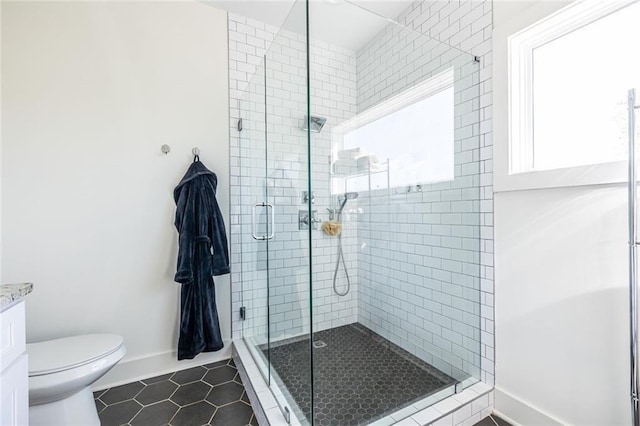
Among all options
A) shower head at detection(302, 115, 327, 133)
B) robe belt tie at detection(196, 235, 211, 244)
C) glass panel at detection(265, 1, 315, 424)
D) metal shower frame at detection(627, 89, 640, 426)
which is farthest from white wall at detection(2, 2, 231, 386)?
metal shower frame at detection(627, 89, 640, 426)

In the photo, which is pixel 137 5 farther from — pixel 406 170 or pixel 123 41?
pixel 406 170

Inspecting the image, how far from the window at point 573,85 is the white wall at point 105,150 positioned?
2.03 metres

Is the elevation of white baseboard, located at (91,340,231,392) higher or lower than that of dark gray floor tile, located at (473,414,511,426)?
higher

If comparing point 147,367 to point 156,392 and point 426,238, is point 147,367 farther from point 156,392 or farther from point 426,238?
point 426,238

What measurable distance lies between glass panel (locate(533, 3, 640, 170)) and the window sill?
0.36ft

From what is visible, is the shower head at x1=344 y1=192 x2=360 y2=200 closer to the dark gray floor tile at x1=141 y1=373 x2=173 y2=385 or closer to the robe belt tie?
the robe belt tie

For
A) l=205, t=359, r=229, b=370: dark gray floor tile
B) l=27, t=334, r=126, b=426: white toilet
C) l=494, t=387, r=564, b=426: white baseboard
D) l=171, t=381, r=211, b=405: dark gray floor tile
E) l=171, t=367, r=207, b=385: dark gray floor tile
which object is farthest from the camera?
l=205, t=359, r=229, b=370: dark gray floor tile

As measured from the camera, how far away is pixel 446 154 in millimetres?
1902

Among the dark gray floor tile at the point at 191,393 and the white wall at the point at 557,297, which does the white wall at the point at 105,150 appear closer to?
the dark gray floor tile at the point at 191,393

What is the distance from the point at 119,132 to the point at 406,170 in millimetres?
2024

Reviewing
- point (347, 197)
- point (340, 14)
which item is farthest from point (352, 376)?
point (340, 14)

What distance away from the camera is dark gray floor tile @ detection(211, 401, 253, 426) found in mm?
1591

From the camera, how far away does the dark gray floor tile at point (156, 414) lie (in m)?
1.61

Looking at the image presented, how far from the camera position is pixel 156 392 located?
1.88 metres
